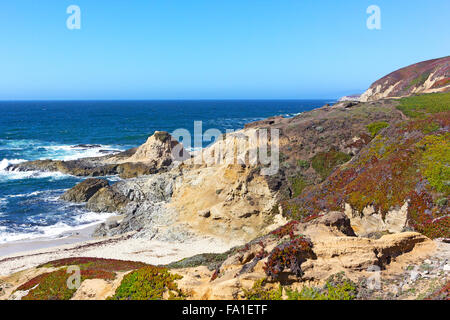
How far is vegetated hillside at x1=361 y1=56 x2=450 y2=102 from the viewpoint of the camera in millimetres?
51594

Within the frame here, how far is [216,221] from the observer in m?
26.6

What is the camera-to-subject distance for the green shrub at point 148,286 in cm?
995

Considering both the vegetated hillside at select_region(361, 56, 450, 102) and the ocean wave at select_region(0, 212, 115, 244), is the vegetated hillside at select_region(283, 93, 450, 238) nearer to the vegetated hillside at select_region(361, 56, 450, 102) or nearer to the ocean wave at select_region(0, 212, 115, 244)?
the ocean wave at select_region(0, 212, 115, 244)

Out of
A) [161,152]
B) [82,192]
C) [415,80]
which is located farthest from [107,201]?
[415,80]

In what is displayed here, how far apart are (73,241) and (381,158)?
24801 millimetres

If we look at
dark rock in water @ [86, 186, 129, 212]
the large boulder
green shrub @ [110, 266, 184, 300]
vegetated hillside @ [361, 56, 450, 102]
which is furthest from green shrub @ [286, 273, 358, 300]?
vegetated hillside @ [361, 56, 450, 102]

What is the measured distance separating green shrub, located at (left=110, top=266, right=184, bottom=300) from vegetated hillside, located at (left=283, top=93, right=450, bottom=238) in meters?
10.4

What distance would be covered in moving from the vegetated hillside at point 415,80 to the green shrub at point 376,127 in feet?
68.3

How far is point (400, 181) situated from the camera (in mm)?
18078

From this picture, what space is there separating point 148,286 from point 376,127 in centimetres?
2750

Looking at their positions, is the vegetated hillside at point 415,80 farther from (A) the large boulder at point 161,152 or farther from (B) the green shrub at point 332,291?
(B) the green shrub at point 332,291
